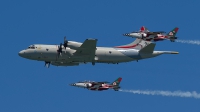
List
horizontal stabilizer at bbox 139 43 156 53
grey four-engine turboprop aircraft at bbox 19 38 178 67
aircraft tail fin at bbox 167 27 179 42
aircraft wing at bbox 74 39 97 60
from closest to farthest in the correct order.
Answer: aircraft wing at bbox 74 39 97 60 → grey four-engine turboprop aircraft at bbox 19 38 178 67 → horizontal stabilizer at bbox 139 43 156 53 → aircraft tail fin at bbox 167 27 179 42

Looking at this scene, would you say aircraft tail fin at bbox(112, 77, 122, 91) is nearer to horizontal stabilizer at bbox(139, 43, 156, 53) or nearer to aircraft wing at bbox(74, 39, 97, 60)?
horizontal stabilizer at bbox(139, 43, 156, 53)

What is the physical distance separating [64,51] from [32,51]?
502 cm

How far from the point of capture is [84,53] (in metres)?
84.7

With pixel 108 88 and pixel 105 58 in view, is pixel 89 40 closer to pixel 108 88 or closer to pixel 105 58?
pixel 105 58

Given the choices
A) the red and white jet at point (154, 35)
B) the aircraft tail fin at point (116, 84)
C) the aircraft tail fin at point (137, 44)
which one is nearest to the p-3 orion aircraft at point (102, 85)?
the aircraft tail fin at point (116, 84)

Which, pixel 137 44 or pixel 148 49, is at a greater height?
pixel 137 44

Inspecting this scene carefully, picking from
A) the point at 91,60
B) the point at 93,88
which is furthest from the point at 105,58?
the point at 93,88

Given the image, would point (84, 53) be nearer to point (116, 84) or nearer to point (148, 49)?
point (148, 49)

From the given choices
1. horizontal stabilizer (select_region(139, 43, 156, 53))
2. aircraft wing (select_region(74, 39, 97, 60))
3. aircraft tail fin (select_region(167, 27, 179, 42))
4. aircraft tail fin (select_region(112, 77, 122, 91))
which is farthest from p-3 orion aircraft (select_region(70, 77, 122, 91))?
aircraft wing (select_region(74, 39, 97, 60))

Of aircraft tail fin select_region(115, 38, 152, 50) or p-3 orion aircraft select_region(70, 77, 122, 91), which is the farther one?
p-3 orion aircraft select_region(70, 77, 122, 91)

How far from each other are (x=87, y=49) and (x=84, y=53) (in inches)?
41.2

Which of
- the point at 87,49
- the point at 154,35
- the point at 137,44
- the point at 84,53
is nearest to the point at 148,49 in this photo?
the point at 137,44

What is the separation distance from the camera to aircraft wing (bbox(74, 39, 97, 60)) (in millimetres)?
82500

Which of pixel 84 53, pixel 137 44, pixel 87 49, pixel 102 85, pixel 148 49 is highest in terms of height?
pixel 137 44
